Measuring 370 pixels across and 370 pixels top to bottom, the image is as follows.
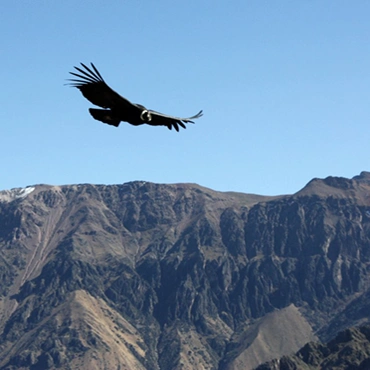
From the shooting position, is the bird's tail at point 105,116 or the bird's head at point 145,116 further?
the bird's tail at point 105,116

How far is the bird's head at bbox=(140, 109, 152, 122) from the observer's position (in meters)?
40.5

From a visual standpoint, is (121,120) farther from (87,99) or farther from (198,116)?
(198,116)

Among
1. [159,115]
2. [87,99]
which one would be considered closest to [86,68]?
[87,99]

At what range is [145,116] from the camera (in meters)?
40.8

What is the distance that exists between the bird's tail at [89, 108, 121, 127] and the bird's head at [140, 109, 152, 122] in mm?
1194

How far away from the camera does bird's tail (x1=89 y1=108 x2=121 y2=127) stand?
1613 inches

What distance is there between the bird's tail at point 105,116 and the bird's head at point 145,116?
1194 mm

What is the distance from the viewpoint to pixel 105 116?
1623 inches

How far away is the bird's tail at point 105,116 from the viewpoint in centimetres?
4097

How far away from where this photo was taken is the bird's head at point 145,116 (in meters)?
40.5

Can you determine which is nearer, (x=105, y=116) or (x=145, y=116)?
(x=145, y=116)

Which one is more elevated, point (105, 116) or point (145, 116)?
point (105, 116)

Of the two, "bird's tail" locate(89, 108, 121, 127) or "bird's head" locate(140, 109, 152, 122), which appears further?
"bird's tail" locate(89, 108, 121, 127)

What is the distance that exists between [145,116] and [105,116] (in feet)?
6.44
